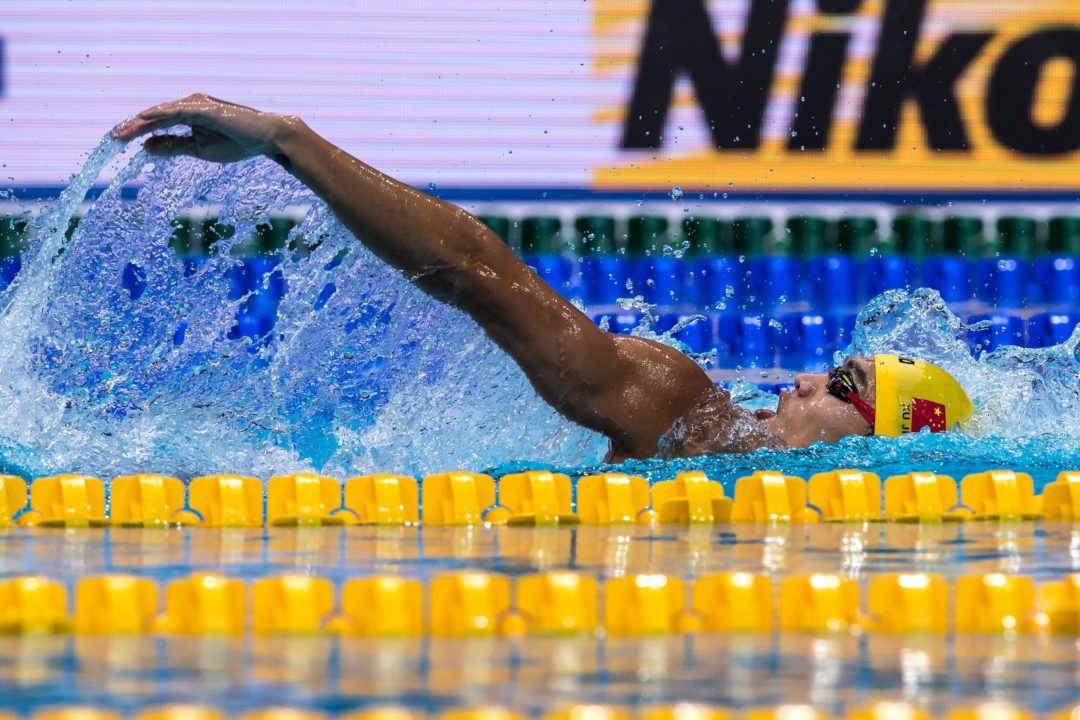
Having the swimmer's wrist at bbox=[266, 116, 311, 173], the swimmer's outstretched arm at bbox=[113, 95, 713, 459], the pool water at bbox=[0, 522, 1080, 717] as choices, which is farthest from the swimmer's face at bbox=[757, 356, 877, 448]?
the swimmer's wrist at bbox=[266, 116, 311, 173]

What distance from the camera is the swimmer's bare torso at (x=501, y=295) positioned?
11.8 feet

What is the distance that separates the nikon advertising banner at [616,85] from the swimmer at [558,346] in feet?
12.0

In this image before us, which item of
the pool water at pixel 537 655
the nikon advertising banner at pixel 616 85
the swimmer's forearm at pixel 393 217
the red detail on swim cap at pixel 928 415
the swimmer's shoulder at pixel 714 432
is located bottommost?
the pool water at pixel 537 655

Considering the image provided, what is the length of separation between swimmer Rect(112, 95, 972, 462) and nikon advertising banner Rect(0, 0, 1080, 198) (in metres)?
3.66

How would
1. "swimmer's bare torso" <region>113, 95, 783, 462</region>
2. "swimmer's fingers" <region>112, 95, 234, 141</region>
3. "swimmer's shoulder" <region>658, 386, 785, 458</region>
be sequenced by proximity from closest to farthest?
1. "swimmer's fingers" <region>112, 95, 234, 141</region>
2. "swimmer's bare torso" <region>113, 95, 783, 462</region>
3. "swimmer's shoulder" <region>658, 386, 785, 458</region>

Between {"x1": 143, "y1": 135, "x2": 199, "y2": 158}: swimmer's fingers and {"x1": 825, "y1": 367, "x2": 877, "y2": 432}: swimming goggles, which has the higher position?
{"x1": 143, "y1": 135, "x2": 199, "y2": 158}: swimmer's fingers

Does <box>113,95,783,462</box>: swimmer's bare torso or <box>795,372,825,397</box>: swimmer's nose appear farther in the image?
<box>795,372,825,397</box>: swimmer's nose

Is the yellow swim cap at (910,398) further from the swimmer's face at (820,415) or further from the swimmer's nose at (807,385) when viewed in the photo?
the swimmer's nose at (807,385)

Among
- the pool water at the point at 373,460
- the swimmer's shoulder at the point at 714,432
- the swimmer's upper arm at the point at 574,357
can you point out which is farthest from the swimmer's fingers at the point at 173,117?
the swimmer's shoulder at the point at 714,432

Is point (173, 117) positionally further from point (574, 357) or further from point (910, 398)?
point (910, 398)

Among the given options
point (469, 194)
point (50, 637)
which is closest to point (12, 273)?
point (469, 194)

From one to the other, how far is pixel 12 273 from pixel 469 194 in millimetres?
2296

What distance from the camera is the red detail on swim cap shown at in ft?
14.1

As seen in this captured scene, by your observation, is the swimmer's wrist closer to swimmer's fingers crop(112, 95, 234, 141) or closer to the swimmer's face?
swimmer's fingers crop(112, 95, 234, 141)
